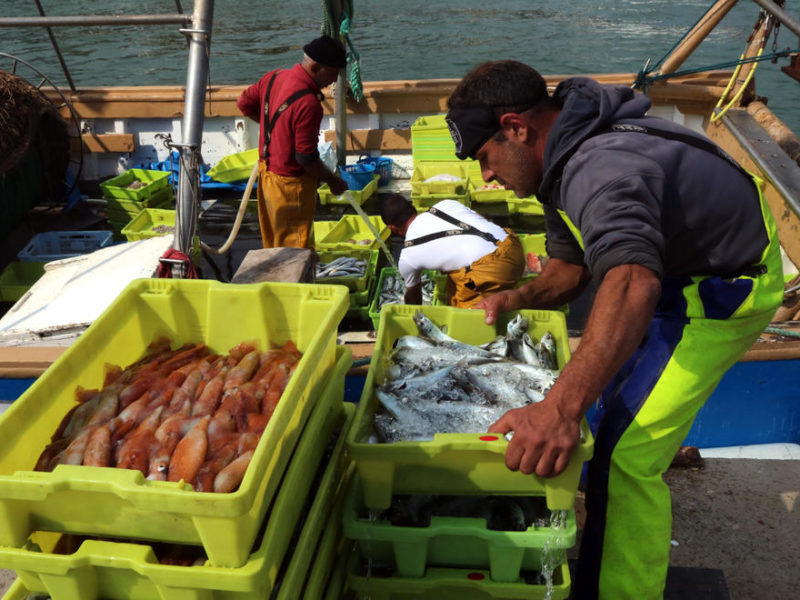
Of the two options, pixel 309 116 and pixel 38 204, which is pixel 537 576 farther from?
pixel 38 204

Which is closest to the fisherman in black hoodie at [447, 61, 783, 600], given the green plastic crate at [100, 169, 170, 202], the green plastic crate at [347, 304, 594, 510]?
the green plastic crate at [347, 304, 594, 510]

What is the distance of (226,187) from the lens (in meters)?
8.36

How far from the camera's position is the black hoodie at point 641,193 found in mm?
1841

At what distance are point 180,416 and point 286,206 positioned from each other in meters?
4.16

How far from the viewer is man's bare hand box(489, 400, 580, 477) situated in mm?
1832

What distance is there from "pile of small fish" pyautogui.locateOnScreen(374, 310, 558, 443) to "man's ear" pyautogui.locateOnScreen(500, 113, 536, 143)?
79 cm

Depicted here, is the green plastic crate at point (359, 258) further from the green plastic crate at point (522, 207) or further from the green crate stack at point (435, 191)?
the green plastic crate at point (522, 207)

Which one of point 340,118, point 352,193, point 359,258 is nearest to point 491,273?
point 359,258

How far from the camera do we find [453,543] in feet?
7.19

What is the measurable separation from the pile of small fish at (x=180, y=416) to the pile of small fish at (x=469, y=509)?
576 millimetres

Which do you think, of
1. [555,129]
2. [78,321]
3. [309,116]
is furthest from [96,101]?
[555,129]

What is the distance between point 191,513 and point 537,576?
1.29 m

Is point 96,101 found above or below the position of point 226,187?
above

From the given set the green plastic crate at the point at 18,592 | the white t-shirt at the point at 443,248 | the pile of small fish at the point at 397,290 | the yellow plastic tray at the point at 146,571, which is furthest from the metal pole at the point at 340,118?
the green plastic crate at the point at 18,592
